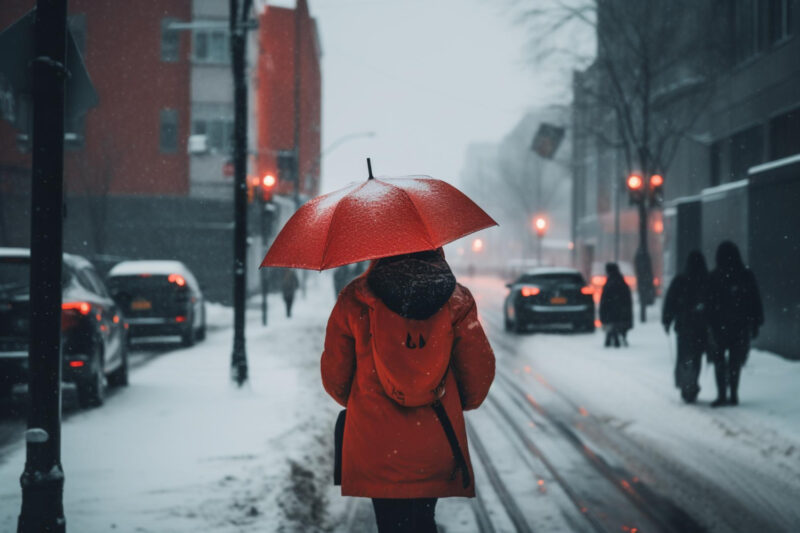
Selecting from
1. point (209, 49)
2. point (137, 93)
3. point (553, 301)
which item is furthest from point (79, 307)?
point (209, 49)

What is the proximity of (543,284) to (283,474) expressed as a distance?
14.3m

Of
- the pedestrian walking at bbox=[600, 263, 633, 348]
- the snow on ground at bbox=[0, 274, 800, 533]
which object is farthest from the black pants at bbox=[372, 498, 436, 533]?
the pedestrian walking at bbox=[600, 263, 633, 348]

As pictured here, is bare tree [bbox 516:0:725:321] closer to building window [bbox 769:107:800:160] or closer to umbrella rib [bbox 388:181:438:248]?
building window [bbox 769:107:800:160]

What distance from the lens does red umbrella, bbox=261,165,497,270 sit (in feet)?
11.3

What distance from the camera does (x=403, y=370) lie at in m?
3.24

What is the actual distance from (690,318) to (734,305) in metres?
0.54

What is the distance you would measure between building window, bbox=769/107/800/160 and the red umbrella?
21523mm

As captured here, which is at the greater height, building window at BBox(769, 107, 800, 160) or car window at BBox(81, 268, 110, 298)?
building window at BBox(769, 107, 800, 160)

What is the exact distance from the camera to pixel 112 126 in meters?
34.0

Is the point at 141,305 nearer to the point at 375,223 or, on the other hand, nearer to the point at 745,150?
the point at 375,223

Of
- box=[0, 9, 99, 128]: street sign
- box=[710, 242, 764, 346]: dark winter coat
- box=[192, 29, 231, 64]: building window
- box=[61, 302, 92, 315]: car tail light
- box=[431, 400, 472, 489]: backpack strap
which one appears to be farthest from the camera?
box=[192, 29, 231, 64]: building window

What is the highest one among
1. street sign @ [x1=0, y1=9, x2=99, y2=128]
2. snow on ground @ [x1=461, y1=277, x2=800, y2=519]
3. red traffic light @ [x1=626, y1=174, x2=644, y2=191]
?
red traffic light @ [x1=626, y1=174, x2=644, y2=191]

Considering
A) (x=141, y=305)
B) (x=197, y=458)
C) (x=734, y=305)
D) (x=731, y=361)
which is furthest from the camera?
(x=141, y=305)

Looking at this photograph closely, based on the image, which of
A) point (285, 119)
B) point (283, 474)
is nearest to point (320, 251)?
point (283, 474)
